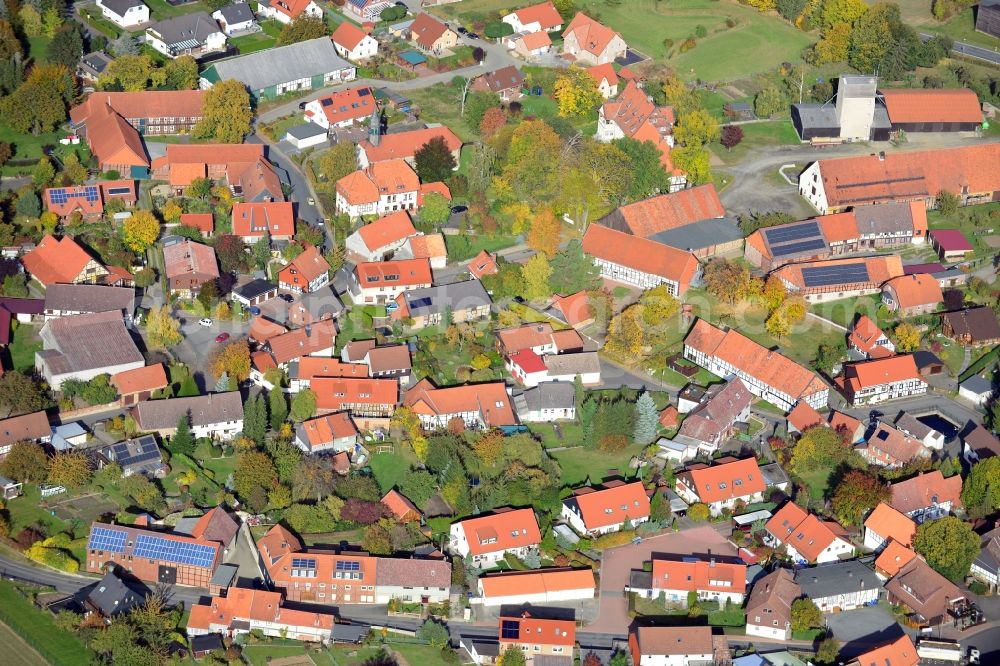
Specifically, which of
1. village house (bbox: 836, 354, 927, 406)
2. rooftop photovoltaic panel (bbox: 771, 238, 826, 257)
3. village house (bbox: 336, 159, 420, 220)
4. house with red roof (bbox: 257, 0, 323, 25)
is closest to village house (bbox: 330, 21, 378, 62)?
house with red roof (bbox: 257, 0, 323, 25)

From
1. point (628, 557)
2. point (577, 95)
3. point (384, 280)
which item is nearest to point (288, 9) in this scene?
point (577, 95)

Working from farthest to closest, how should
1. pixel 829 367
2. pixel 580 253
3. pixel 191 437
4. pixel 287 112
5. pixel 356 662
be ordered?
pixel 287 112 → pixel 580 253 → pixel 829 367 → pixel 191 437 → pixel 356 662

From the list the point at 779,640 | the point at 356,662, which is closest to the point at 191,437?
the point at 356,662

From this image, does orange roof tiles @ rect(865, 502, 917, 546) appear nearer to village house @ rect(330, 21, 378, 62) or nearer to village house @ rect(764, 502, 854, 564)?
village house @ rect(764, 502, 854, 564)

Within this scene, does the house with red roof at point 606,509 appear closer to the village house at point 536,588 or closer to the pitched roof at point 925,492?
the village house at point 536,588

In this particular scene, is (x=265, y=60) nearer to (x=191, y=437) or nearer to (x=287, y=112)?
(x=287, y=112)

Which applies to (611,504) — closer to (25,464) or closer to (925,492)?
(925,492)

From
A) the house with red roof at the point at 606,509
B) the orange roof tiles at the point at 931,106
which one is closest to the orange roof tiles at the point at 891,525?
the house with red roof at the point at 606,509
